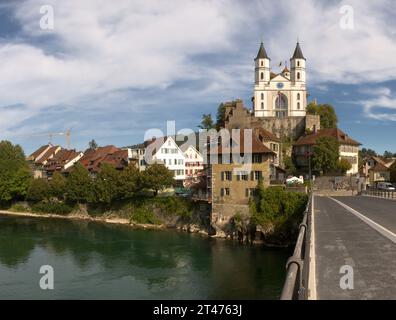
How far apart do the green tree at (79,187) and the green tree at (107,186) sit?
7.56 ft

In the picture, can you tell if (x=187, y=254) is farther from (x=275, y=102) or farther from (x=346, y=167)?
(x=275, y=102)

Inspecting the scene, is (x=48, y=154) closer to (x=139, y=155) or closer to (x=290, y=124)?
(x=139, y=155)

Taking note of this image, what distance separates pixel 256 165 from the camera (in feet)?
187

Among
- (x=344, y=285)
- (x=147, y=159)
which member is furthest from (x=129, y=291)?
(x=147, y=159)

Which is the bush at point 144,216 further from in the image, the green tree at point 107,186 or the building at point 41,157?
the building at point 41,157

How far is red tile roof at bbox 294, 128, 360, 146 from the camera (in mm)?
82625

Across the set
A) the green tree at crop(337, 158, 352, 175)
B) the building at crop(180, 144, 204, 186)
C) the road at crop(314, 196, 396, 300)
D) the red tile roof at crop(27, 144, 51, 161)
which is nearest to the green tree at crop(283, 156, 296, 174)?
the green tree at crop(337, 158, 352, 175)

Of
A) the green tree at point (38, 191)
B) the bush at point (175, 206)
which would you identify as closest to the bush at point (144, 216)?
the bush at point (175, 206)

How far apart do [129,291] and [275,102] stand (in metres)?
74.0

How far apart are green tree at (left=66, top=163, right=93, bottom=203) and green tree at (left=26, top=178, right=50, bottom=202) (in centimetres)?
568

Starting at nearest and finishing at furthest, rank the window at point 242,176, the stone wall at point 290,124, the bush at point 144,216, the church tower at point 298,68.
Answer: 1. the window at point 242,176
2. the bush at point 144,216
3. the stone wall at point 290,124
4. the church tower at point 298,68

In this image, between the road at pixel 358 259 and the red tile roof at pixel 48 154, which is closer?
the road at pixel 358 259

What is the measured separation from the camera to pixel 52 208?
83.8m

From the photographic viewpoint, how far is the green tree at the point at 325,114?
100438 millimetres
